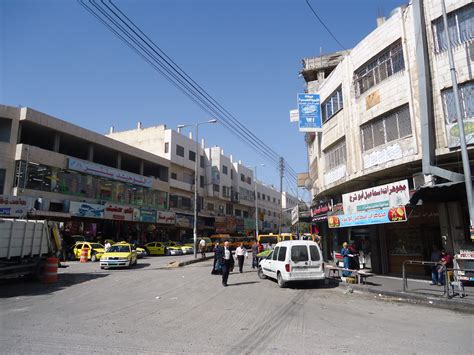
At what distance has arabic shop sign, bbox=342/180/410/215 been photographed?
1491cm

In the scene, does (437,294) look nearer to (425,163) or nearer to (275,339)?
(425,163)

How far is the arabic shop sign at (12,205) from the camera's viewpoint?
2568 centimetres

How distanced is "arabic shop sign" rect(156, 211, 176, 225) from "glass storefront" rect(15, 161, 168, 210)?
4.09 ft

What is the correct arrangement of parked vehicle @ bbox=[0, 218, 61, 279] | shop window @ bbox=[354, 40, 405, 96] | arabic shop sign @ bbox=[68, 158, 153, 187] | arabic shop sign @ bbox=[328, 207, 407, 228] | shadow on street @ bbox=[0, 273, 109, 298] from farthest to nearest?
arabic shop sign @ bbox=[68, 158, 153, 187], shop window @ bbox=[354, 40, 405, 96], arabic shop sign @ bbox=[328, 207, 407, 228], parked vehicle @ bbox=[0, 218, 61, 279], shadow on street @ bbox=[0, 273, 109, 298]

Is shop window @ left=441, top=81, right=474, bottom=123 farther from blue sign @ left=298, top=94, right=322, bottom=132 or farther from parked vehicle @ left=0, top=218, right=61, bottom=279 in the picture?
parked vehicle @ left=0, top=218, right=61, bottom=279

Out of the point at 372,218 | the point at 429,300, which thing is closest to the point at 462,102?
the point at 372,218

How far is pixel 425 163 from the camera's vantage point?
46.4 ft

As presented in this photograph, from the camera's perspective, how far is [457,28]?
1431 cm

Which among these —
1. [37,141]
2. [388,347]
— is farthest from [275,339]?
[37,141]

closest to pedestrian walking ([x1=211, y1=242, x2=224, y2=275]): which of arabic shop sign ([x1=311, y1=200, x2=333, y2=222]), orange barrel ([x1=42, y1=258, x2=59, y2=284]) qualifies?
orange barrel ([x1=42, y1=258, x2=59, y2=284])

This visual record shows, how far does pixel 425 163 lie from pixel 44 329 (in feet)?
45.2

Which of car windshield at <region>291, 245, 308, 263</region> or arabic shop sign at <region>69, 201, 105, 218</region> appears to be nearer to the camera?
car windshield at <region>291, 245, 308, 263</region>

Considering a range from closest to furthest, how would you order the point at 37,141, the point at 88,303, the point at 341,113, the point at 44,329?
the point at 44,329 → the point at 88,303 → the point at 341,113 → the point at 37,141

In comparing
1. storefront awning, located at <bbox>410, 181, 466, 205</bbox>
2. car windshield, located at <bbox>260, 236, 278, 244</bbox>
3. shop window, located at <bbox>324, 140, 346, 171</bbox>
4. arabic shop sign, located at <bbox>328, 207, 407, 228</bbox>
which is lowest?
car windshield, located at <bbox>260, 236, 278, 244</bbox>
